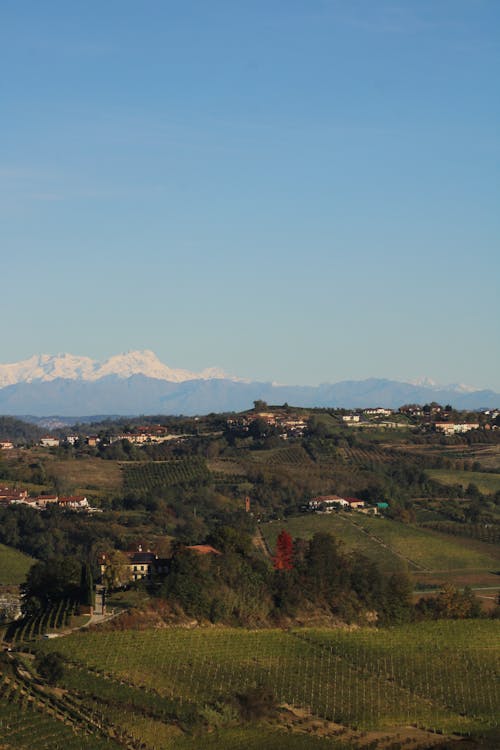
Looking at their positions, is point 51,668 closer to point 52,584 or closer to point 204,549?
point 52,584

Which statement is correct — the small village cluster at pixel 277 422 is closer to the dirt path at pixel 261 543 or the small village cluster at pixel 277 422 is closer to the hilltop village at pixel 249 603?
the hilltop village at pixel 249 603

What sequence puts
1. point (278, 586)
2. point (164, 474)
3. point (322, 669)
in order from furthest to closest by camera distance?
point (164, 474) → point (278, 586) → point (322, 669)

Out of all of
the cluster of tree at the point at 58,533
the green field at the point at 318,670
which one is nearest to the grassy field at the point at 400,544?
the cluster of tree at the point at 58,533

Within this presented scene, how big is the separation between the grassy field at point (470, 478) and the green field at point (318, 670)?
67684 mm

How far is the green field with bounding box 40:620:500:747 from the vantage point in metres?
56.7

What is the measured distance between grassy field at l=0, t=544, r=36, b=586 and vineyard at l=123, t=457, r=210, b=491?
3108cm

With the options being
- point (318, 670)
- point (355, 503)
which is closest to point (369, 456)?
point (355, 503)

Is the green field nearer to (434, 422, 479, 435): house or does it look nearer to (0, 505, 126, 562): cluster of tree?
(0, 505, 126, 562): cluster of tree

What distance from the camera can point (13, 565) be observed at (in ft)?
337

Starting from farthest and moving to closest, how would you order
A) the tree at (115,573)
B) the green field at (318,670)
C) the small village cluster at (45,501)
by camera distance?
1. the small village cluster at (45,501)
2. the tree at (115,573)
3. the green field at (318,670)

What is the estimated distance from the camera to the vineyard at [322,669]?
5700 cm

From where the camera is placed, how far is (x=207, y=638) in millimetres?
63188

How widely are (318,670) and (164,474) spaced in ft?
279

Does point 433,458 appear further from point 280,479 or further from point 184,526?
point 184,526
